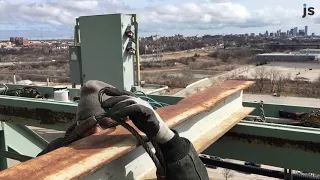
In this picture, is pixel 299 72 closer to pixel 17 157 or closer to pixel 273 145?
pixel 273 145

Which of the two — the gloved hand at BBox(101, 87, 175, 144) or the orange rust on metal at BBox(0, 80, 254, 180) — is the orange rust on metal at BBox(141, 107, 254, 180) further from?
the gloved hand at BBox(101, 87, 175, 144)

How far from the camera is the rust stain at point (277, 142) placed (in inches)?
84.4

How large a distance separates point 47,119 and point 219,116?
1546mm

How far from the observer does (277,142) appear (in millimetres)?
2279

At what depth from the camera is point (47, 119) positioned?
9.91ft

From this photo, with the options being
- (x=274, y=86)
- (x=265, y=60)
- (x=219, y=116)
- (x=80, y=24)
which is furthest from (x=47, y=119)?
(x=265, y=60)

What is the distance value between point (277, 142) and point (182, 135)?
72 cm

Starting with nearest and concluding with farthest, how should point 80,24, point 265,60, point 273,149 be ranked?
point 273,149, point 80,24, point 265,60

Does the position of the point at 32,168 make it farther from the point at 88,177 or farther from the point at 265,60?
the point at 265,60

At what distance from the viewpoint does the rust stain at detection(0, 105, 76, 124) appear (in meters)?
2.92

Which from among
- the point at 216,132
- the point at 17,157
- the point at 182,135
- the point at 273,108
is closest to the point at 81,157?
the point at 182,135

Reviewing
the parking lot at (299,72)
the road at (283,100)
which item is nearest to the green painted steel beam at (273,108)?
the road at (283,100)

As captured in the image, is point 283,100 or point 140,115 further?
point 283,100

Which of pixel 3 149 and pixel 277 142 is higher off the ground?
pixel 277 142
